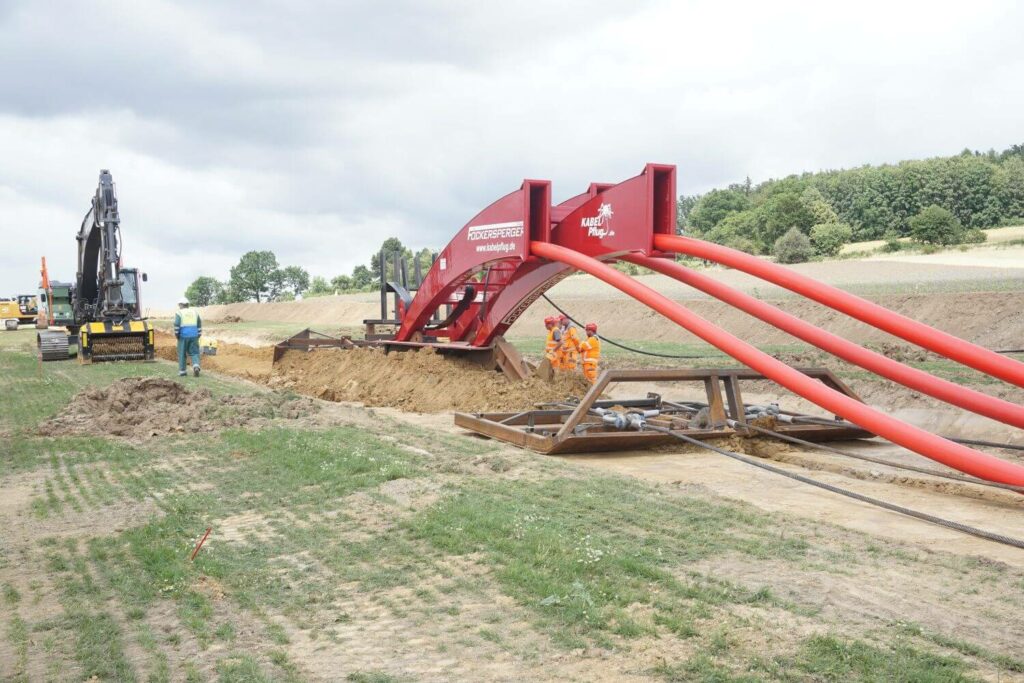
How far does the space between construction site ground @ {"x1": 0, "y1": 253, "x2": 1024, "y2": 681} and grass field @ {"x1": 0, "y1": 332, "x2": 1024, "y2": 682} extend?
2 centimetres

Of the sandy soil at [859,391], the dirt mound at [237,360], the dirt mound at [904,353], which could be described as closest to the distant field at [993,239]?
the sandy soil at [859,391]

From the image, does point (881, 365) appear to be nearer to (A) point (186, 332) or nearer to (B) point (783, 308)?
(A) point (186, 332)

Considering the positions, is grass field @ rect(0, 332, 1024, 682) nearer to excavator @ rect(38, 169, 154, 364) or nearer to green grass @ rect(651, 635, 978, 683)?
green grass @ rect(651, 635, 978, 683)

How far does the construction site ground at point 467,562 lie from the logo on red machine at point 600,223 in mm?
2925

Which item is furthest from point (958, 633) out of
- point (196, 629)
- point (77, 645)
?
point (77, 645)

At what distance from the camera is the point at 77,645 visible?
14.3 feet

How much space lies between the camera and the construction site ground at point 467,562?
416 centimetres

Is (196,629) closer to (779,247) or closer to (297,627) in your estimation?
(297,627)

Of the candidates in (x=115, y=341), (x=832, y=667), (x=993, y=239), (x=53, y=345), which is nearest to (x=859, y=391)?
(x=832, y=667)

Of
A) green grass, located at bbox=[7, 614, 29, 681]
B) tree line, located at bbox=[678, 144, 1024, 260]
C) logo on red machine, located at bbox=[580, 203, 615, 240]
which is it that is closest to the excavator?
logo on red machine, located at bbox=[580, 203, 615, 240]

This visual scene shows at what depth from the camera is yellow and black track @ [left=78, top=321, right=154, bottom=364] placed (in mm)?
22500

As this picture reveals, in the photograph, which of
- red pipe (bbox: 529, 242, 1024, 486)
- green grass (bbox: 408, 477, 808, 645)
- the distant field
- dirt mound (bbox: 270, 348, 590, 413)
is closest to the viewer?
green grass (bbox: 408, 477, 808, 645)

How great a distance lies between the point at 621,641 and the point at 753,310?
452 centimetres

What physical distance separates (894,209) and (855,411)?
71679 mm
